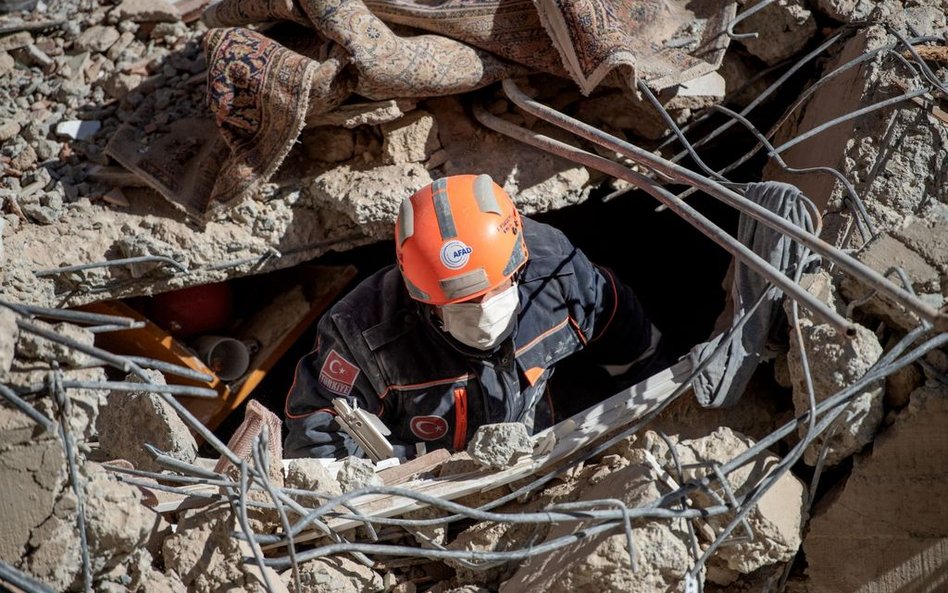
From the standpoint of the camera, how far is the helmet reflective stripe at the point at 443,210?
4145mm

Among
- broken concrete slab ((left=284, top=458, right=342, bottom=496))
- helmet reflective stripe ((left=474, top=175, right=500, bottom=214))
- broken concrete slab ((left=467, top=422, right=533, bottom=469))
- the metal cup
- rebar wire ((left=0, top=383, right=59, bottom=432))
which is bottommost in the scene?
the metal cup

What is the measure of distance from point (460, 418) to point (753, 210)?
87.7 inches

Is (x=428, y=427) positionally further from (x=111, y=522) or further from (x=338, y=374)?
(x=111, y=522)

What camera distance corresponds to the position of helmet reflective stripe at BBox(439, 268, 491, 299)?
413 cm

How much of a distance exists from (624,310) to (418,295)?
1352mm

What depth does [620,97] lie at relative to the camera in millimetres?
4980

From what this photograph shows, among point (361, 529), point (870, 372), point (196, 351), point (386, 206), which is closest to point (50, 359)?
point (361, 529)

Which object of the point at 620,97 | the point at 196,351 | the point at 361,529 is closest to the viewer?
the point at 361,529

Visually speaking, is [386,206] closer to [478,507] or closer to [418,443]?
[418,443]

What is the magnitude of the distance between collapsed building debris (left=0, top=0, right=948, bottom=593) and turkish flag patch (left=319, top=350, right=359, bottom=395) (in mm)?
796

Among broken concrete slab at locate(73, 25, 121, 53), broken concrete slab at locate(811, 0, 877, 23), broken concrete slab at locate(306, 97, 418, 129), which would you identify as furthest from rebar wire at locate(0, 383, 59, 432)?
broken concrete slab at locate(811, 0, 877, 23)

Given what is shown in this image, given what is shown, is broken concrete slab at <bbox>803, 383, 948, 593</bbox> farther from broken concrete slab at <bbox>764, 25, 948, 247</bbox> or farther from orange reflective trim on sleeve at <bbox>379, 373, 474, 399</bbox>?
orange reflective trim on sleeve at <bbox>379, 373, 474, 399</bbox>

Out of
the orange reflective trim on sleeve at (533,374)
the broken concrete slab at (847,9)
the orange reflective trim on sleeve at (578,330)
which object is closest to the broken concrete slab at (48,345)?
the orange reflective trim on sleeve at (533,374)

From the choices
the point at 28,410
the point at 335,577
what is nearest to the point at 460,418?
the point at 335,577
